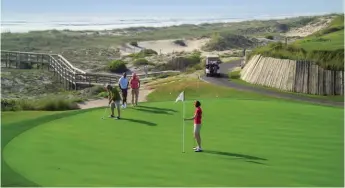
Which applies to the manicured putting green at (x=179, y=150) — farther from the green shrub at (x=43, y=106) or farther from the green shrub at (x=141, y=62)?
the green shrub at (x=141, y=62)

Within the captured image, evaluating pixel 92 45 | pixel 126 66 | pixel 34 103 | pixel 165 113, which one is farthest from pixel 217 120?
pixel 92 45

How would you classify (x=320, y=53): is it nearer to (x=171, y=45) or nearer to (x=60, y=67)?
(x=60, y=67)

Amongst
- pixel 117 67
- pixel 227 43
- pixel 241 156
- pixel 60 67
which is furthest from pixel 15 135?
pixel 227 43

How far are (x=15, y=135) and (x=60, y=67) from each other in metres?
38.6

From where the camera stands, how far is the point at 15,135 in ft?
62.5

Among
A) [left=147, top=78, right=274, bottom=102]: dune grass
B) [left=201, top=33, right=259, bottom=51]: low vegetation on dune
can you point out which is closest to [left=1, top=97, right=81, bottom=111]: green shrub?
[left=147, top=78, right=274, bottom=102]: dune grass

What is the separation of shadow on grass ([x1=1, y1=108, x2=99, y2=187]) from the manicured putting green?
234mm

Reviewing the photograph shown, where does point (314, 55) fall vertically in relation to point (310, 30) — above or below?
below

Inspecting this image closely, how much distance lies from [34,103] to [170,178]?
17.1m

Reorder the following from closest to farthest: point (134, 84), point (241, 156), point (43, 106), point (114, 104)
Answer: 1. point (241, 156)
2. point (114, 104)
3. point (134, 84)
4. point (43, 106)

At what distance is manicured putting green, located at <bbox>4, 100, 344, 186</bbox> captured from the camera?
562 inches

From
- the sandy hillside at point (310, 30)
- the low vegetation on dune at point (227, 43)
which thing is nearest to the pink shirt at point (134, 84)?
the low vegetation on dune at point (227, 43)

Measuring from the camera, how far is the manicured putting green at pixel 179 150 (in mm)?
14273

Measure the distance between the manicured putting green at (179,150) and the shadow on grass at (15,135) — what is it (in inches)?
9.2
